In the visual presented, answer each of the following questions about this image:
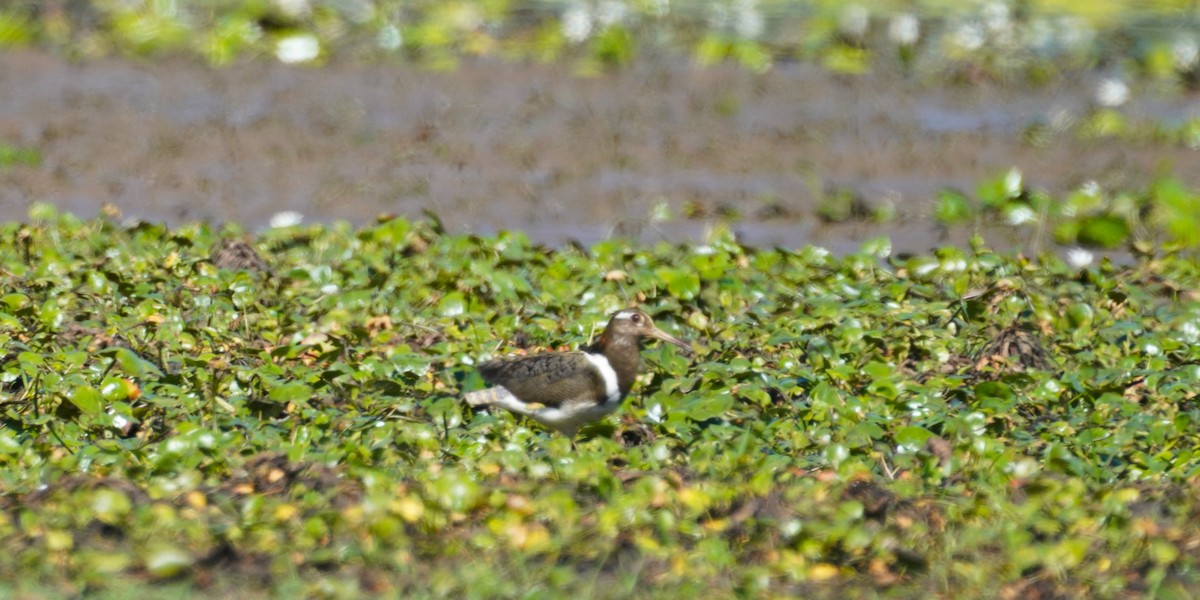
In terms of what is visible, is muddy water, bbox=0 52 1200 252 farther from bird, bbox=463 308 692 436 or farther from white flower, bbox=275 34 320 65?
bird, bbox=463 308 692 436

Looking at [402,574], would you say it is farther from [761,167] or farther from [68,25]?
[68,25]

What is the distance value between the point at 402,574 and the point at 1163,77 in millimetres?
9506

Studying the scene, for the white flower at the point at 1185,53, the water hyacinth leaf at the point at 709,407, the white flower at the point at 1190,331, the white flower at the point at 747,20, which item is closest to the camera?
the water hyacinth leaf at the point at 709,407

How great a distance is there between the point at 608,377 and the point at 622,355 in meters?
0.17

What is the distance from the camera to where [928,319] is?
777 cm

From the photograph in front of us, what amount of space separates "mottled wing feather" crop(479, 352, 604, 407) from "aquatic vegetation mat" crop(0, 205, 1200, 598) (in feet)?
0.42

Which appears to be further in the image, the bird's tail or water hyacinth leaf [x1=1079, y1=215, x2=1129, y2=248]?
water hyacinth leaf [x1=1079, y1=215, x2=1129, y2=248]

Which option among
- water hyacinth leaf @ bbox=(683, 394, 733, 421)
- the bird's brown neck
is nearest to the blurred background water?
the bird's brown neck

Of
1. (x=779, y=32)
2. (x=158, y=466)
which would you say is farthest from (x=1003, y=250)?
(x=158, y=466)

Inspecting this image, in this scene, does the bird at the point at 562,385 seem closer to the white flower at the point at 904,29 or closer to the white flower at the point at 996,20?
the white flower at the point at 904,29

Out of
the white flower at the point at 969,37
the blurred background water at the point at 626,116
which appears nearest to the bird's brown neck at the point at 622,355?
the blurred background water at the point at 626,116

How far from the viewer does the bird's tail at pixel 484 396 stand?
6535mm

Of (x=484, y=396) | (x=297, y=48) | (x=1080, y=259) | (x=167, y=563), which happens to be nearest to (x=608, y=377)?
(x=484, y=396)

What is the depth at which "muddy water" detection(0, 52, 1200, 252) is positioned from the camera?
1051cm
